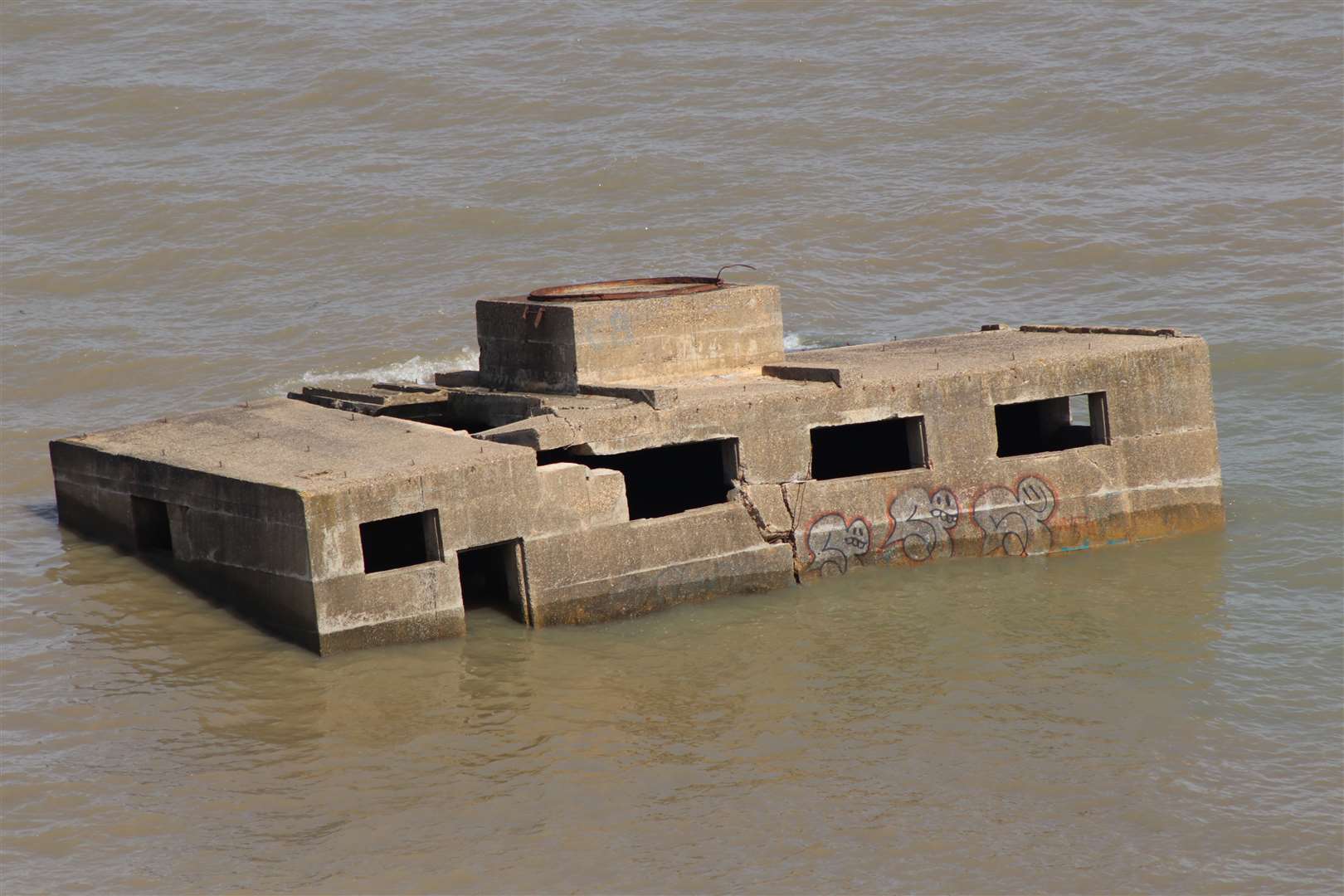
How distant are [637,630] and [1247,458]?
8285 millimetres

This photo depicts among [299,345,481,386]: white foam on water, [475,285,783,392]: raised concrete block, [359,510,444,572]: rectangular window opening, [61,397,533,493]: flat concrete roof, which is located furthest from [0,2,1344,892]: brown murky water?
[475,285,783,392]: raised concrete block

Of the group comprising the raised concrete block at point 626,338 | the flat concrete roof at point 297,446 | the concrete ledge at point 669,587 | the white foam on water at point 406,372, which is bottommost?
the concrete ledge at point 669,587

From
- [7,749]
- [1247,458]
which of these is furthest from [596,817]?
[1247,458]

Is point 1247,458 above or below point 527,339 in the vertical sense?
below

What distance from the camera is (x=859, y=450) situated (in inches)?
680

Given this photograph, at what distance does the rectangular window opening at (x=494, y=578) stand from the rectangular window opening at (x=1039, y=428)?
5.21 m

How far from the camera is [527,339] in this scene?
51.9 ft

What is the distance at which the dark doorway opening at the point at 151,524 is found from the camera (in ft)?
50.2

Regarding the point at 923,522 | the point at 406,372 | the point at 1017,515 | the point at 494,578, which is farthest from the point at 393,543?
the point at 406,372

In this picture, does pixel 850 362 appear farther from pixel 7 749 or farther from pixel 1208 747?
pixel 7 749

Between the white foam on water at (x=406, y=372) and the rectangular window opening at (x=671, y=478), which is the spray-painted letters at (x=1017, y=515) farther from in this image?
the white foam on water at (x=406, y=372)

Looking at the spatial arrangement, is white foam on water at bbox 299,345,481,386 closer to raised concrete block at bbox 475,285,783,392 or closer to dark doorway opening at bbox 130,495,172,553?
raised concrete block at bbox 475,285,783,392

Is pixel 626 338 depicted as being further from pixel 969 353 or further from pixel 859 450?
pixel 969 353

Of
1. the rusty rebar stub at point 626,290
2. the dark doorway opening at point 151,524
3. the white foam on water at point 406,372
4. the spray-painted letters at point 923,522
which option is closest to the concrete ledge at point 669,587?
the spray-painted letters at point 923,522
